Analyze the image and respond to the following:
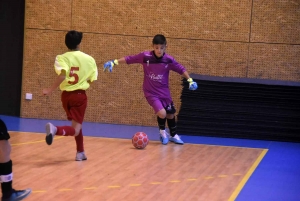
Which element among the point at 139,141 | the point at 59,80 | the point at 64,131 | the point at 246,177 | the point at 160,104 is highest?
the point at 59,80

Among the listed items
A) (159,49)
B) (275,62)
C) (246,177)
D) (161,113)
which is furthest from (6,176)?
(275,62)

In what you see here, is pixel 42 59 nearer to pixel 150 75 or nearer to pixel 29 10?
pixel 29 10

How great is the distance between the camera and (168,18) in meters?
11.1

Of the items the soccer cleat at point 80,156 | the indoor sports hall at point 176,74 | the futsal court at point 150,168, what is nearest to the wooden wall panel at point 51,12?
the indoor sports hall at point 176,74

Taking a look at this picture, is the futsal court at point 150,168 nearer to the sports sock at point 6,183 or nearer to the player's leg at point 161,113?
the player's leg at point 161,113

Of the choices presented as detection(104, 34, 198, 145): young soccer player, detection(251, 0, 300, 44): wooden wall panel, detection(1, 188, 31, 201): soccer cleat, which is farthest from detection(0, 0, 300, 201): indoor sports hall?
detection(1, 188, 31, 201): soccer cleat

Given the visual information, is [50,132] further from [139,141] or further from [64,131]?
[139,141]

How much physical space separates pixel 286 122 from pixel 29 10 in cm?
517

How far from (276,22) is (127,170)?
504 cm

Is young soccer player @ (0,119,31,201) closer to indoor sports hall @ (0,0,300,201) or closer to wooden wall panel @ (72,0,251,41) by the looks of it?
indoor sports hall @ (0,0,300,201)

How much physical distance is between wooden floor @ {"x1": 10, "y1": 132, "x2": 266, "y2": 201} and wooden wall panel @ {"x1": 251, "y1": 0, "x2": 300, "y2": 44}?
2.63 metres

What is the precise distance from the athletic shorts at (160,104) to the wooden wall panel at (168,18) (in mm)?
2083

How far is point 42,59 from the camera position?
11469 mm

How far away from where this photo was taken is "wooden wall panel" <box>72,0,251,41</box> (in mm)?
10969
